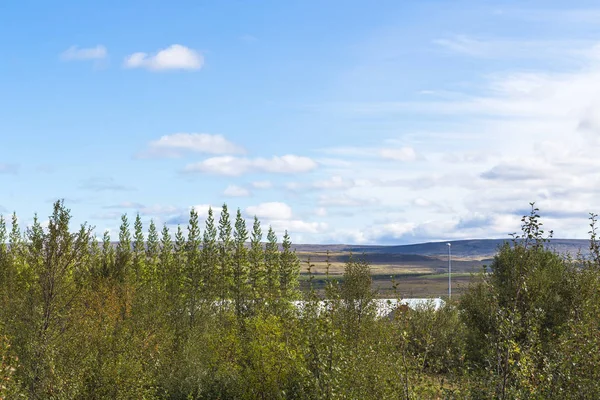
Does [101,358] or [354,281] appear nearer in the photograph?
[101,358]

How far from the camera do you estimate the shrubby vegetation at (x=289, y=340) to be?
13.1 meters

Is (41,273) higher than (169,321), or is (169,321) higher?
(41,273)

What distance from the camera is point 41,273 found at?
70.5 ft

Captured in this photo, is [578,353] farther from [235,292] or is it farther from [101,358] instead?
[235,292]

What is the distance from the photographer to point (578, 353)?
1377 centimetres

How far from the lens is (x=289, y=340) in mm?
20797

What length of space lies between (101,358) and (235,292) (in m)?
35.6

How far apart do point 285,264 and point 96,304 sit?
4004 centimetres

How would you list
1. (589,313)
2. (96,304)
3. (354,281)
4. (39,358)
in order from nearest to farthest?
(589,313), (39,358), (354,281), (96,304)

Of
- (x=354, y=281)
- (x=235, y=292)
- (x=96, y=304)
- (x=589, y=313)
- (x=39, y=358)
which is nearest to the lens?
(x=589, y=313)

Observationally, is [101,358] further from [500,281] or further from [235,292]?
[235,292]

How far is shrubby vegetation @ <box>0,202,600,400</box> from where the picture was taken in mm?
13117

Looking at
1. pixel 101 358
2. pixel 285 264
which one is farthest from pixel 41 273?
pixel 285 264

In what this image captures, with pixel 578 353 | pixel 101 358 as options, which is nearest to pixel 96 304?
pixel 101 358
